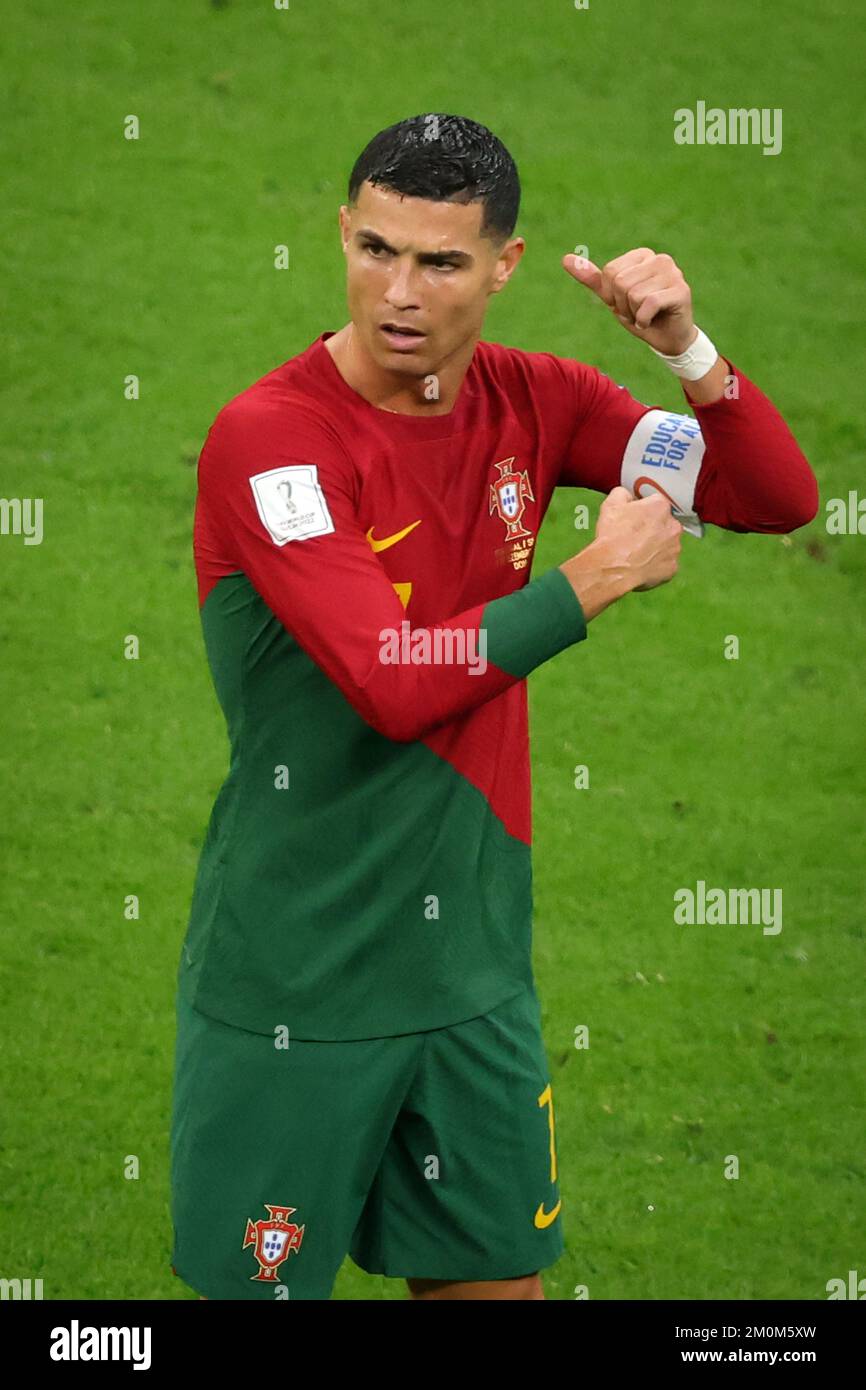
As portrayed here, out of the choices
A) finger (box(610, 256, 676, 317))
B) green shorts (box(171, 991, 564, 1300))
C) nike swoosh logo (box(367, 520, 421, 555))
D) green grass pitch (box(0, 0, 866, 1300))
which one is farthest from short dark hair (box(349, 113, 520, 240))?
green grass pitch (box(0, 0, 866, 1300))

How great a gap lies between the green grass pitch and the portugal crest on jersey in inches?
91.1

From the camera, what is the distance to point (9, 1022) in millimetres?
6242

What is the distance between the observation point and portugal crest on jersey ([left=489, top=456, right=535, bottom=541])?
365 cm

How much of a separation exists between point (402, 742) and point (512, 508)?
0.55 metres

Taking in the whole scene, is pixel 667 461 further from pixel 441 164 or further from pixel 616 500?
pixel 441 164

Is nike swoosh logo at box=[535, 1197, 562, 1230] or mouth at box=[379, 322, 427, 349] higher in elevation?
mouth at box=[379, 322, 427, 349]

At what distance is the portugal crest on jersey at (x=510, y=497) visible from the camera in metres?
3.65

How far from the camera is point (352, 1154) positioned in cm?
366

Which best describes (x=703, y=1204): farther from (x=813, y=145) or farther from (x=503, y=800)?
(x=813, y=145)

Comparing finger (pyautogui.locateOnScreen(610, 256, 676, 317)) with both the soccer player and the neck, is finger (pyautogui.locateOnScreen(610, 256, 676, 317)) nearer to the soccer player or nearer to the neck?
the soccer player

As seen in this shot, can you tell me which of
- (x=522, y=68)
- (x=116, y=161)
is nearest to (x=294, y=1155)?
(x=116, y=161)

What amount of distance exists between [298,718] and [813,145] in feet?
26.3

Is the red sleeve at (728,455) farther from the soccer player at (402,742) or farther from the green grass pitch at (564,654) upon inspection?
the green grass pitch at (564,654)

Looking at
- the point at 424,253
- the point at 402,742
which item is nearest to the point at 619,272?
the point at 424,253
